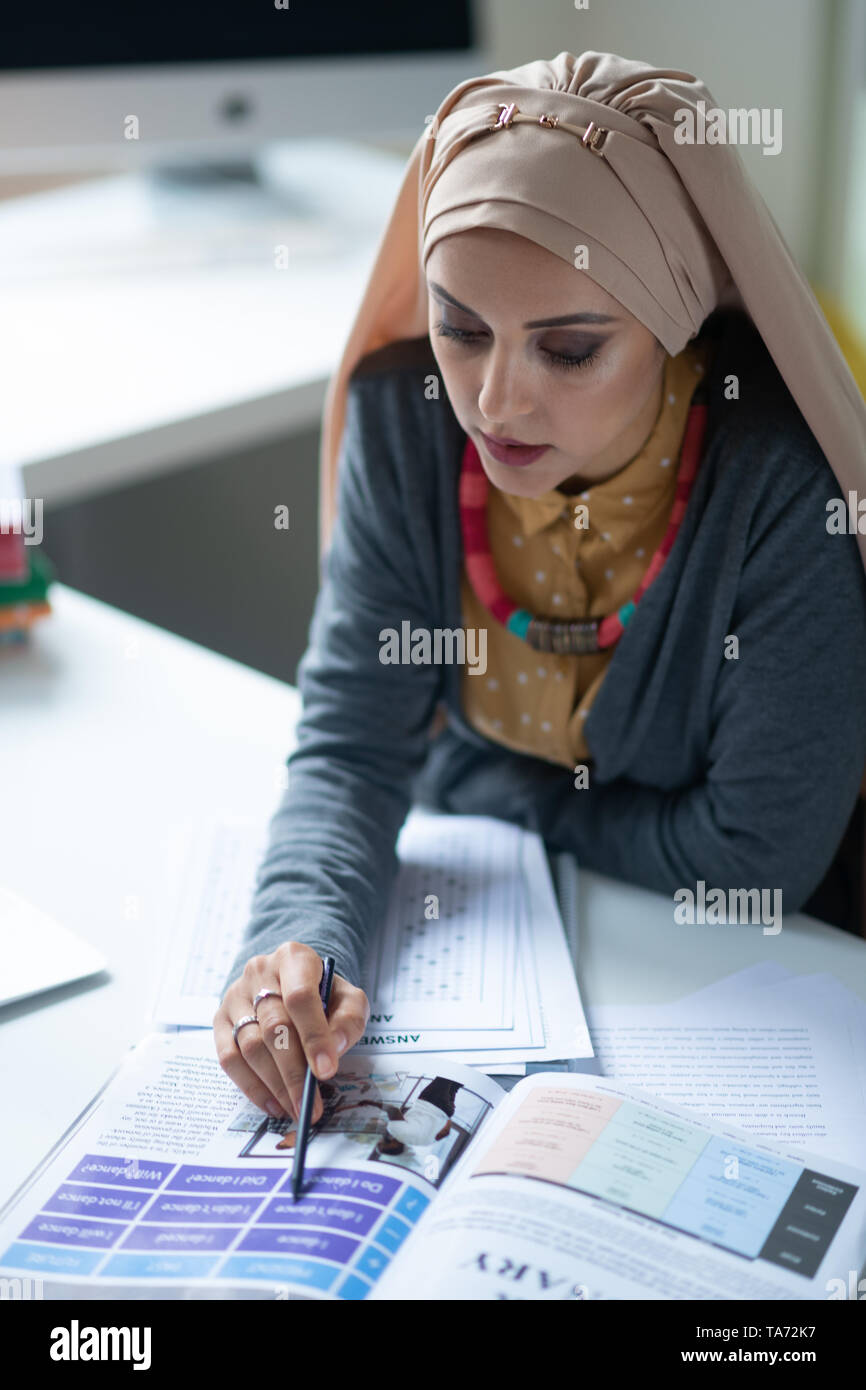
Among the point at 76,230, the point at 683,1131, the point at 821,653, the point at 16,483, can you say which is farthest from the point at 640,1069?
the point at 76,230

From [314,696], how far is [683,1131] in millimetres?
473

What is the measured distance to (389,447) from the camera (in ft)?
3.56

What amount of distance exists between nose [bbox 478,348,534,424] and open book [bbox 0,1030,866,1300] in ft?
1.34

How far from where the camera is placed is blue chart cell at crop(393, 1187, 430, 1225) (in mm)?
732

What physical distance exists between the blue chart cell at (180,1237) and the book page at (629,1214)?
92 millimetres

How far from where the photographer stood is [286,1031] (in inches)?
33.0

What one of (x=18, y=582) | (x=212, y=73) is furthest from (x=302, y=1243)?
(x=212, y=73)

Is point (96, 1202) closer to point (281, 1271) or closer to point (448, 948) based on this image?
point (281, 1271)

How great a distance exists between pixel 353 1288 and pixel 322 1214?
54mm

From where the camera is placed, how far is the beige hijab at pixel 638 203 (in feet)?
2.75

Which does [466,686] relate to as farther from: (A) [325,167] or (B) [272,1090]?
(A) [325,167]

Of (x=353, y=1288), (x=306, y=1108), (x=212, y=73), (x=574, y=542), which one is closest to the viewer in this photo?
(x=353, y=1288)

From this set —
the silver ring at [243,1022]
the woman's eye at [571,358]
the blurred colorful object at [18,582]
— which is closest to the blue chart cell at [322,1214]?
the silver ring at [243,1022]

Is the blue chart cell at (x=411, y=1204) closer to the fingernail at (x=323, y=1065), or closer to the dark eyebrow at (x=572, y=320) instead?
the fingernail at (x=323, y=1065)
